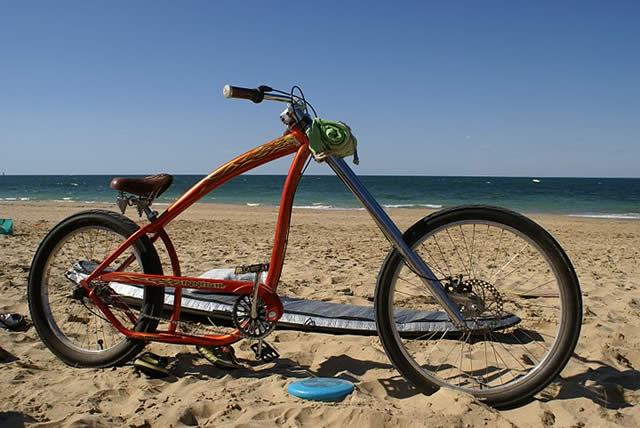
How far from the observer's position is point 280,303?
267cm

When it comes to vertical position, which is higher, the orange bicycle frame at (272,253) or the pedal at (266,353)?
the orange bicycle frame at (272,253)

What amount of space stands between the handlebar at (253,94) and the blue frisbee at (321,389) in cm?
159

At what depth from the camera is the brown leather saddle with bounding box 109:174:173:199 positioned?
9.32 ft

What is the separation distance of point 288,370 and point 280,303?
17.6 inches

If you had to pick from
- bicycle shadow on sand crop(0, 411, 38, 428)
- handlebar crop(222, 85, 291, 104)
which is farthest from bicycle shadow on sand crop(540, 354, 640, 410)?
bicycle shadow on sand crop(0, 411, 38, 428)

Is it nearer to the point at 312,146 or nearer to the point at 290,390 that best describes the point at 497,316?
the point at 290,390

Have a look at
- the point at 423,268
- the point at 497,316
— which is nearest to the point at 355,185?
the point at 423,268

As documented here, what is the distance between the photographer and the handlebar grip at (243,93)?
2637 mm

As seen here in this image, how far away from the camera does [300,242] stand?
884 centimetres

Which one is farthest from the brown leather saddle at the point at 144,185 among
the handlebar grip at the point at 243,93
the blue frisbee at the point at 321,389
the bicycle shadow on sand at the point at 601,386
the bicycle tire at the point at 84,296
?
the bicycle shadow on sand at the point at 601,386

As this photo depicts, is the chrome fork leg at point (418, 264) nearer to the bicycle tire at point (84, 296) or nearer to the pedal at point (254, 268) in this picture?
the pedal at point (254, 268)

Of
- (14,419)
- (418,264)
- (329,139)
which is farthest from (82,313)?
(418,264)

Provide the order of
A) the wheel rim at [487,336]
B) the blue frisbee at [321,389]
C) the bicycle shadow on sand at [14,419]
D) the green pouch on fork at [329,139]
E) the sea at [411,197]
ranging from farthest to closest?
the sea at [411,197]
the green pouch on fork at [329,139]
the wheel rim at [487,336]
the blue frisbee at [321,389]
the bicycle shadow on sand at [14,419]

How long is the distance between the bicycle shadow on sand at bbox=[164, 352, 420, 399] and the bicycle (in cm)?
18
